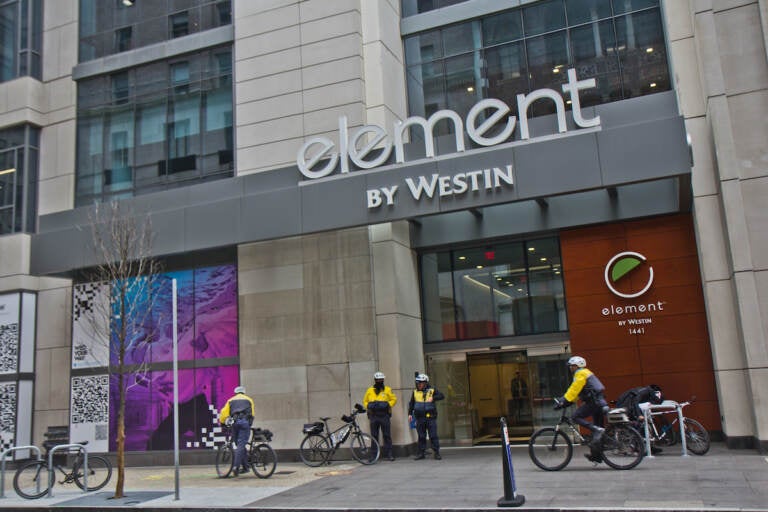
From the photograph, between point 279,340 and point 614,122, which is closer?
point 614,122

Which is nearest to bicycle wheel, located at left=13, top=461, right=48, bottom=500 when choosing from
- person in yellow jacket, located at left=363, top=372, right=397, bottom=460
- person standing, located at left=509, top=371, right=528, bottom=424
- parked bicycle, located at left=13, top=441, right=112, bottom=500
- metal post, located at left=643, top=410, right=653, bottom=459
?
parked bicycle, located at left=13, top=441, right=112, bottom=500

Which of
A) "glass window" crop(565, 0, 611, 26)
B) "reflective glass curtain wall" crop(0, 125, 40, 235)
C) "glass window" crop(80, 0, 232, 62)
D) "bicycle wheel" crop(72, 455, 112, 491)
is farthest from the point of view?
"reflective glass curtain wall" crop(0, 125, 40, 235)

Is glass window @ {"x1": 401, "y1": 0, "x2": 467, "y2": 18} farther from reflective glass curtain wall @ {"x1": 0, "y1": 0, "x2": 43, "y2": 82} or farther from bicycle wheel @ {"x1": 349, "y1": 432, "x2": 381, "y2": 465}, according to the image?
reflective glass curtain wall @ {"x1": 0, "y1": 0, "x2": 43, "y2": 82}

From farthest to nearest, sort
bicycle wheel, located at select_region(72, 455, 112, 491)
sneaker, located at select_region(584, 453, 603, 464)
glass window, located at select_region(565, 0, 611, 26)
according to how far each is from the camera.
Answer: glass window, located at select_region(565, 0, 611, 26)
bicycle wheel, located at select_region(72, 455, 112, 491)
sneaker, located at select_region(584, 453, 603, 464)

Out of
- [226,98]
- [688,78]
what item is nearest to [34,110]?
[226,98]

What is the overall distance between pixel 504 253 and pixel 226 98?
862 centimetres

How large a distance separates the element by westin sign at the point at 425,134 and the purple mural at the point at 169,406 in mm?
5723

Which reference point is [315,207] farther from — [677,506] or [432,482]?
[677,506]

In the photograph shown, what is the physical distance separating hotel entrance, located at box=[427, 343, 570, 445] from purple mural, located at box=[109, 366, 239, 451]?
5352mm

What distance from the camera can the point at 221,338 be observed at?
18.0m

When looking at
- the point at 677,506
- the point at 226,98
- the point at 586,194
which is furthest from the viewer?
the point at 226,98

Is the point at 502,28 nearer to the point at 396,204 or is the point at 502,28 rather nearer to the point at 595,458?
the point at 396,204

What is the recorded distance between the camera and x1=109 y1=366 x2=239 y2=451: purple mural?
1777 centimetres

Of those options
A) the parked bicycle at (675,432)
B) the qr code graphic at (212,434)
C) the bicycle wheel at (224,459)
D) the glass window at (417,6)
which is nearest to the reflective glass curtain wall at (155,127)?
the glass window at (417,6)
